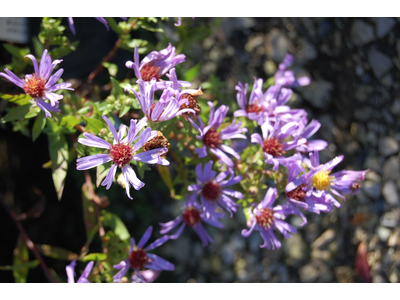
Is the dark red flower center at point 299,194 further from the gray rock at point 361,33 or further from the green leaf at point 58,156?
the gray rock at point 361,33

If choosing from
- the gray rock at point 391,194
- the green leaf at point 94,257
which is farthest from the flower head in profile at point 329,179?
the gray rock at point 391,194

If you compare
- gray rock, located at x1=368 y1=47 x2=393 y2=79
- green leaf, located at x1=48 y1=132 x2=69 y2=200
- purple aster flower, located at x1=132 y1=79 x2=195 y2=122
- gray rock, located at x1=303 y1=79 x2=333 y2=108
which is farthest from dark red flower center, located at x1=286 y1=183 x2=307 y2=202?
gray rock, located at x1=368 y1=47 x2=393 y2=79

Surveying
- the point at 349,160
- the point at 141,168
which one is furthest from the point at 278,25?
the point at 141,168

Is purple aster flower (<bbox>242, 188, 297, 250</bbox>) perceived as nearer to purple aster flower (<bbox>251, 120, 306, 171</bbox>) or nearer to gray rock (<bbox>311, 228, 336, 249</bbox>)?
purple aster flower (<bbox>251, 120, 306, 171</bbox>)

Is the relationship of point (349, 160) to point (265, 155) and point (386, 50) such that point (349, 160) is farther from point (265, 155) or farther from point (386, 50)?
point (265, 155)

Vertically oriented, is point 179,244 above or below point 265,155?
below

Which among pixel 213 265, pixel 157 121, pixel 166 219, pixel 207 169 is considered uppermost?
pixel 157 121

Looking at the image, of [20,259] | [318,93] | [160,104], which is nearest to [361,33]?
[318,93]
